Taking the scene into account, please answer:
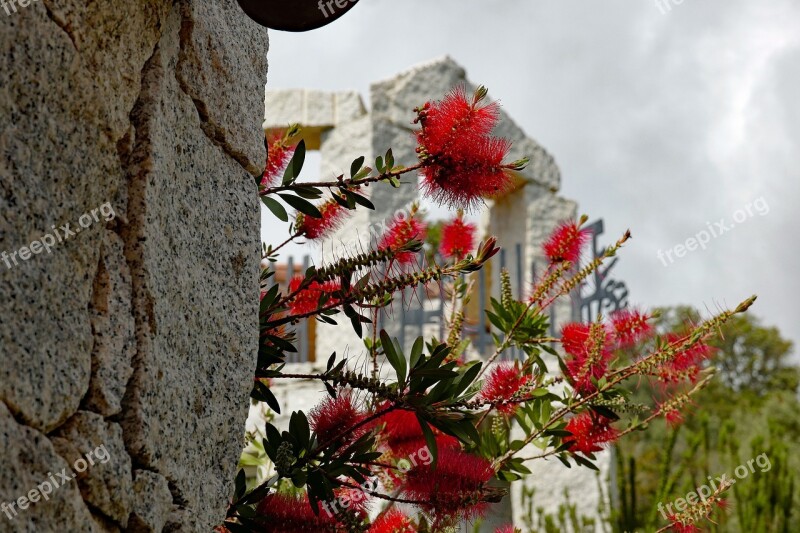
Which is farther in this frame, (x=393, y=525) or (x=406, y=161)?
(x=406, y=161)

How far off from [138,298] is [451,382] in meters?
0.63

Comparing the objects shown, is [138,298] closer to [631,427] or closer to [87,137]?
[87,137]

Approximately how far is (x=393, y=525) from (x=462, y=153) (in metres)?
0.71

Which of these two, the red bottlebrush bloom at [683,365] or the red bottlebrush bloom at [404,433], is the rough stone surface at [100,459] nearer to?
the red bottlebrush bloom at [404,433]

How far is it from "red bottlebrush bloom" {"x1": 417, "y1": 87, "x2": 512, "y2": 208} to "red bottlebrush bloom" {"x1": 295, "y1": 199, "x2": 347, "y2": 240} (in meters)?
0.33

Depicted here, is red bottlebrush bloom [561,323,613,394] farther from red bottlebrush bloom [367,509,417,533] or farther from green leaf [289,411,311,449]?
Result: green leaf [289,411,311,449]

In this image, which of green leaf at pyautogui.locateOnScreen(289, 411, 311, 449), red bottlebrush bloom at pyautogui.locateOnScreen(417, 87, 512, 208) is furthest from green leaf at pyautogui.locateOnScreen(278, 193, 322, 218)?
green leaf at pyautogui.locateOnScreen(289, 411, 311, 449)

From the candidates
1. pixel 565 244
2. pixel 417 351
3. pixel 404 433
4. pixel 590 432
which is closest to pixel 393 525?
pixel 404 433

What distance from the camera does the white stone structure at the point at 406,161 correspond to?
17.2 feet

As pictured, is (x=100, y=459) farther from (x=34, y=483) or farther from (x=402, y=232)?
(x=402, y=232)

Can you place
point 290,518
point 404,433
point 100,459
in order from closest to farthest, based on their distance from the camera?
point 100,459, point 290,518, point 404,433

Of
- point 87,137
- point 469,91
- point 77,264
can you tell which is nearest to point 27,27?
point 87,137

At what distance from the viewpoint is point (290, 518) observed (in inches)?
56.7

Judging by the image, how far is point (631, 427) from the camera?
86.4 inches
